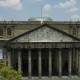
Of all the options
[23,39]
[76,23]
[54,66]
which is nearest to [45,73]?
[54,66]

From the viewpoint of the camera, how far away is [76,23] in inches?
3044

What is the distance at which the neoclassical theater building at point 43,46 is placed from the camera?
6925 cm

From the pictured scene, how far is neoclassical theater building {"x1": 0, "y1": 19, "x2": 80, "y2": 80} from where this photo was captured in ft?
227

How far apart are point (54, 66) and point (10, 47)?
13070mm

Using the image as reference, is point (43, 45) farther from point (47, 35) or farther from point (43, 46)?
point (47, 35)

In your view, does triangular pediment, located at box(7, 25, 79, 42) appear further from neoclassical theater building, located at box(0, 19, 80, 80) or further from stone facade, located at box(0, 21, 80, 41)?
stone facade, located at box(0, 21, 80, 41)

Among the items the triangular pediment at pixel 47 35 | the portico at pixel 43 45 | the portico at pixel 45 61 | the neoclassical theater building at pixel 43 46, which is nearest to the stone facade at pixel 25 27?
the neoclassical theater building at pixel 43 46

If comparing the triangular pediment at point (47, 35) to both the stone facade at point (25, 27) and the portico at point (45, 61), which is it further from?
the stone facade at point (25, 27)

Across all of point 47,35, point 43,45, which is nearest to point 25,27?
point 47,35

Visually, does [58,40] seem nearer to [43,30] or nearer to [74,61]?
[43,30]

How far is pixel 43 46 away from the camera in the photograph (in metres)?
69.2

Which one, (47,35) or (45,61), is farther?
(45,61)

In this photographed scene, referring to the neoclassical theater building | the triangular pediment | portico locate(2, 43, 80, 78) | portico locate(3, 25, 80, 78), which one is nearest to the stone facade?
the neoclassical theater building

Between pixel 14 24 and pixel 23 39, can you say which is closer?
pixel 23 39
